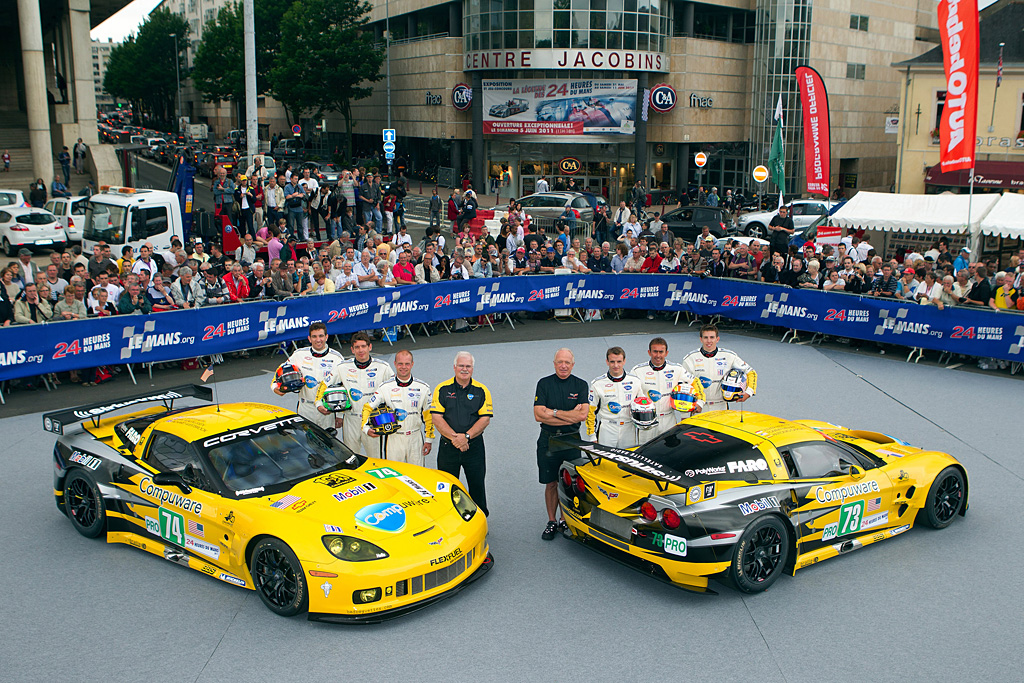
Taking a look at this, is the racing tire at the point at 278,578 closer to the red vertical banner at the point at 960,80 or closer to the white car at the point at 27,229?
the red vertical banner at the point at 960,80

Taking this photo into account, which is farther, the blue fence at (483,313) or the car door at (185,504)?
the blue fence at (483,313)

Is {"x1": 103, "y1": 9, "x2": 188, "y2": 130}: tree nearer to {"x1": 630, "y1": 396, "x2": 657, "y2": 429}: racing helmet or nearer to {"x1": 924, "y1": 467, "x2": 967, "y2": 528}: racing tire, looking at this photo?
{"x1": 630, "y1": 396, "x2": 657, "y2": 429}: racing helmet

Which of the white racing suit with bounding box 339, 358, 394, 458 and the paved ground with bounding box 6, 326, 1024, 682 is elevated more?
the white racing suit with bounding box 339, 358, 394, 458

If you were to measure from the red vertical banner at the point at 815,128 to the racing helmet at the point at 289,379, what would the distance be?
79.0 ft

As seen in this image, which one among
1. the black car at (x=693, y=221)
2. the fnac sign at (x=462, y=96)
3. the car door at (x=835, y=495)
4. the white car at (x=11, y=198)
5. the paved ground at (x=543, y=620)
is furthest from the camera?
the fnac sign at (x=462, y=96)

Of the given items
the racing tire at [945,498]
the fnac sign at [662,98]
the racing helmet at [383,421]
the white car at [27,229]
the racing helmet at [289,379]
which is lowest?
the racing tire at [945,498]

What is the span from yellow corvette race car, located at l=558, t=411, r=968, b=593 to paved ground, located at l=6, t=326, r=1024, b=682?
0.31 meters

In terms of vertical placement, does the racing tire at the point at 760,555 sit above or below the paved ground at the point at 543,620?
above

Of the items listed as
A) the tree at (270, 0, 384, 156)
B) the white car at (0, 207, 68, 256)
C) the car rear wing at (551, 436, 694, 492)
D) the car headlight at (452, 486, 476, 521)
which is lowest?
the car headlight at (452, 486, 476, 521)

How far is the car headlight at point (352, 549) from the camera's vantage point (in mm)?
6441

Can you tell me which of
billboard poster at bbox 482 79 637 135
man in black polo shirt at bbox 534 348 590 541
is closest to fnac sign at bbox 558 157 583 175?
billboard poster at bbox 482 79 637 135

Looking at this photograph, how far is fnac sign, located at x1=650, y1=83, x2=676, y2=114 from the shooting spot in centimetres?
4347

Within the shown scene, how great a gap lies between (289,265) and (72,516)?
8207 mm

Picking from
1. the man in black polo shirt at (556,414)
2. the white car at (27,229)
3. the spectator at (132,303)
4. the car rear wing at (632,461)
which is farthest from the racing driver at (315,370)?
Result: the white car at (27,229)
